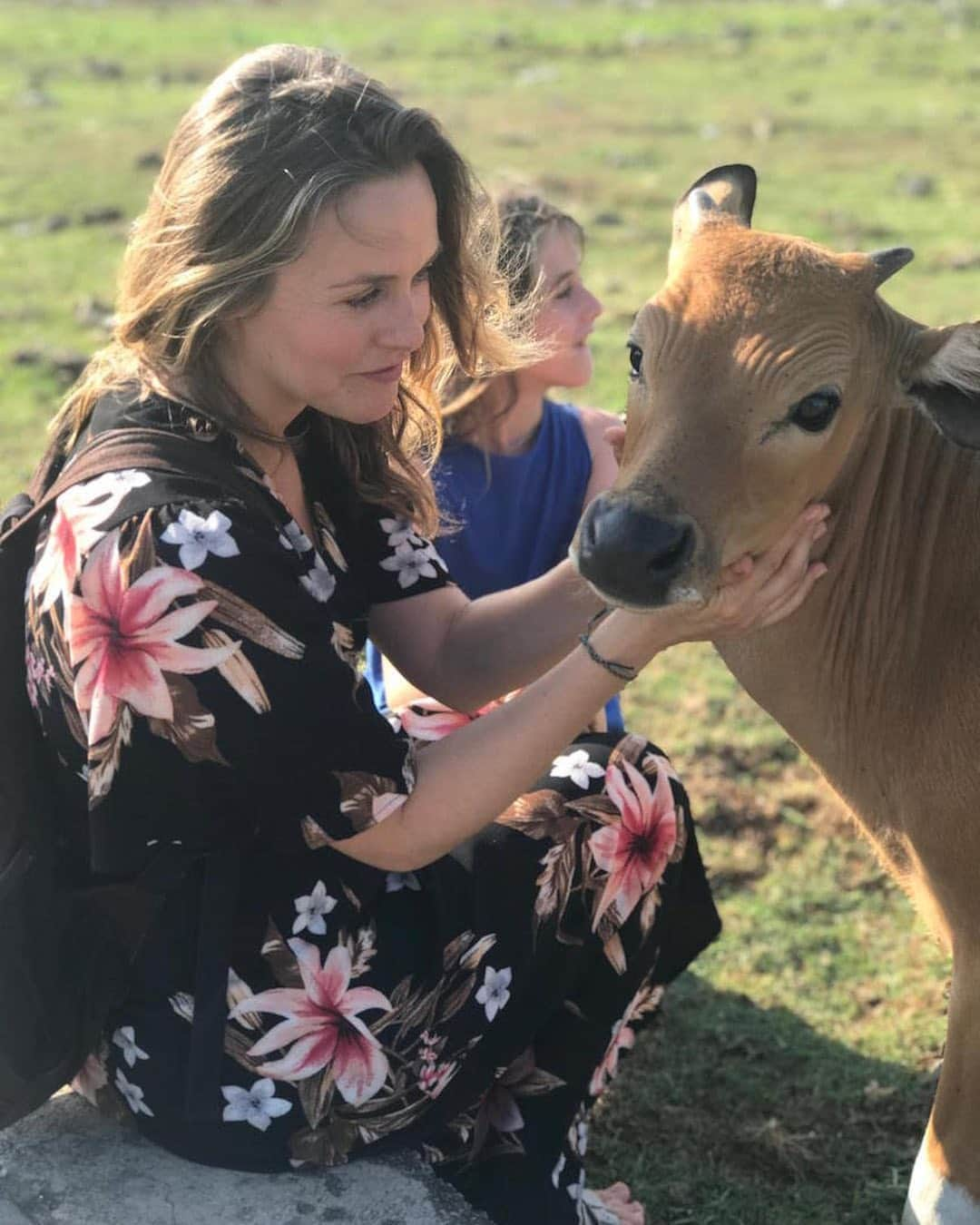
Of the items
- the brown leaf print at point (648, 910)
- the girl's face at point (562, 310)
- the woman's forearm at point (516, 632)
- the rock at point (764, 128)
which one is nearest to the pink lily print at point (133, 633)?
the woman's forearm at point (516, 632)

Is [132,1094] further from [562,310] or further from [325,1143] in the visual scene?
[562,310]

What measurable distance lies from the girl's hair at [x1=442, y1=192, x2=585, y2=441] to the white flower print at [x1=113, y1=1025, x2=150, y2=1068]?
1779 millimetres

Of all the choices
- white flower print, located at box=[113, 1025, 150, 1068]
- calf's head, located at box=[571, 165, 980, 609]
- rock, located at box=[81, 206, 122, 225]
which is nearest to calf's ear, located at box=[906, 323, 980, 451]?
calf's head, located at box=[571, 165, 980, 609]

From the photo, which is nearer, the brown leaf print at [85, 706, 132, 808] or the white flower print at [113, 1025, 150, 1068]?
the brown leaf print at [85, 706, 132, 808]

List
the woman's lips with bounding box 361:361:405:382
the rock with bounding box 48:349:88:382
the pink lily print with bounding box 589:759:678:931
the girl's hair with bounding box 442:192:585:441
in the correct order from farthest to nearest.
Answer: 1. the rock with bounding box 48:349:88:382
2. the girl's hair with bounding box 442:192:585:441
3. the pink lily print with bounding box 589:759:678:931
4. the woman's lips with bounding box 361:361:405:382

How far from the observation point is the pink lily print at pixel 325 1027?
2.72 meters

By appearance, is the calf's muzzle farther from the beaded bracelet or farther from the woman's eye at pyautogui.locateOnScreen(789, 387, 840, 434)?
the woman's eye at pyautogui.locateOnScreen(789, 387, 840, 434)

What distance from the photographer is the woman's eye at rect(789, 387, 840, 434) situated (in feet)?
9.10

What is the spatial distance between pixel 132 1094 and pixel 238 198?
1.56m

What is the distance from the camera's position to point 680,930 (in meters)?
3.39

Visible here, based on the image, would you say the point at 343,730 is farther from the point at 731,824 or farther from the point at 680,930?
the point at 731,824

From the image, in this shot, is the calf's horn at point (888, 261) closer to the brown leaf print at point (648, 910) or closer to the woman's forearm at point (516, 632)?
the woman's forearm at point (516, 632)

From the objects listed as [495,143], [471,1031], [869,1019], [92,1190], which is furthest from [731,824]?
[495,143]

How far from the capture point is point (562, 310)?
397cm
